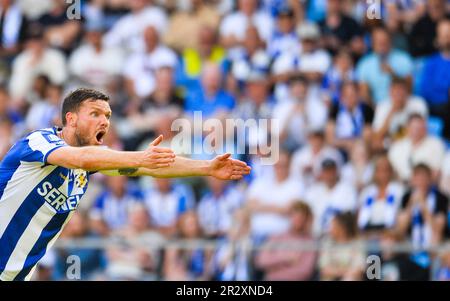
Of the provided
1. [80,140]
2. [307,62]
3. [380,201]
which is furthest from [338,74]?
[80,140]

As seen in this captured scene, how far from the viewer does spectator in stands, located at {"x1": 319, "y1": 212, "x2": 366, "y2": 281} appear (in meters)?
11.9

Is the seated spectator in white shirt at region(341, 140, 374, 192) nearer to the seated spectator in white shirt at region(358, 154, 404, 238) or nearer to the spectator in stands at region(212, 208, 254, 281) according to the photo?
the seated spectator in white shirt at region(358, 154, 404, 238)

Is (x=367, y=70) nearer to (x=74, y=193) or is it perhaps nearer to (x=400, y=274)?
(x=400, y=274)

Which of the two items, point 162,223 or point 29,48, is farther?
point 29,48

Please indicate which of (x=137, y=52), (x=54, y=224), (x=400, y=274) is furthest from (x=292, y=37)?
(x=54, y=224)

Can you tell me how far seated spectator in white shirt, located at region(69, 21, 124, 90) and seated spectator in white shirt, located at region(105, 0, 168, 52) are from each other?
0.14m

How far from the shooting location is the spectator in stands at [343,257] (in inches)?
469

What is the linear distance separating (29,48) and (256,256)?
5724mm

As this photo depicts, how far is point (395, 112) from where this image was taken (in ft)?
44.4

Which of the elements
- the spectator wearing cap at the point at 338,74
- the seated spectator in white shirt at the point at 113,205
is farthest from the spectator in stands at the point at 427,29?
the seated spectator in white shirt at the point at 113,205

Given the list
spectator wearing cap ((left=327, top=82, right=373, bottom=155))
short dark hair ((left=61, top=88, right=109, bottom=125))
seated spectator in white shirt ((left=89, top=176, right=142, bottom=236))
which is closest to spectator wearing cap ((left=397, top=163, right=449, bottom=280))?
spectator wearing cap ((left=327, top=82, right=373, bottom=155))

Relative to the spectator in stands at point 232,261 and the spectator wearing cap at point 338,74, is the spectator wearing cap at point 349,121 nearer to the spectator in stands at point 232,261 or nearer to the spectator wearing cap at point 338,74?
the spectator wearing cap at point 338,74
